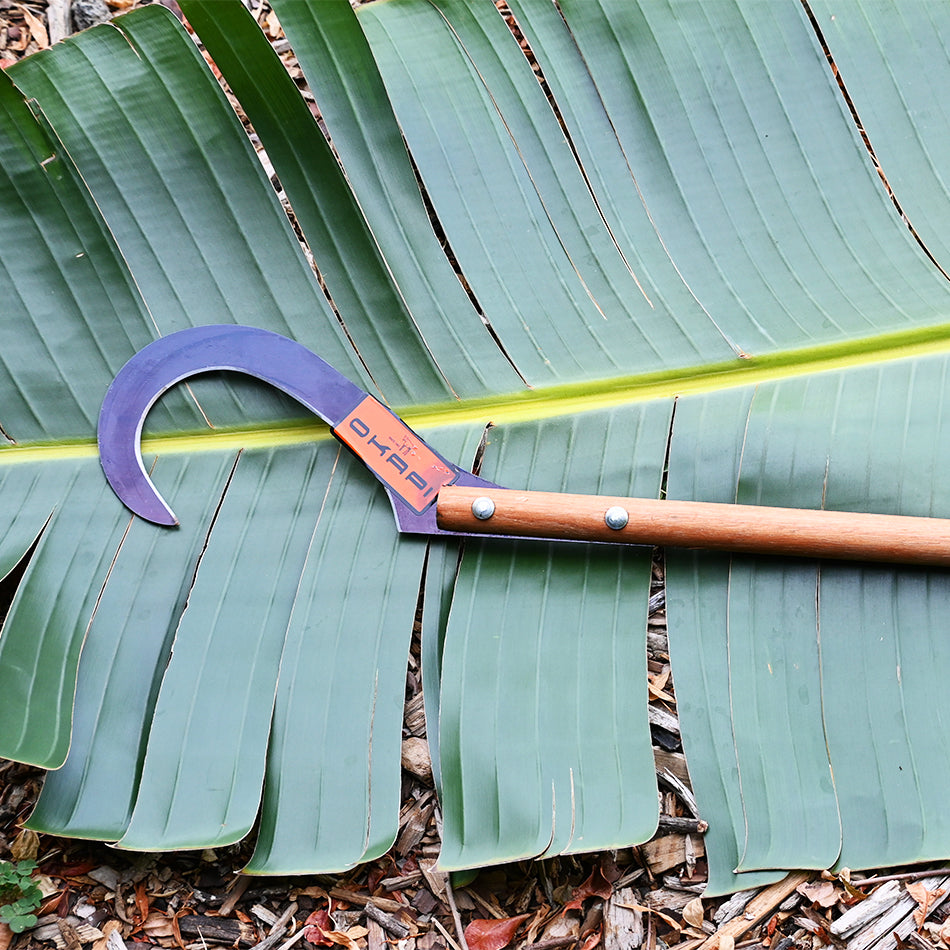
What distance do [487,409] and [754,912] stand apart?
0.82m

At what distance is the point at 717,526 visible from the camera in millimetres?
1091

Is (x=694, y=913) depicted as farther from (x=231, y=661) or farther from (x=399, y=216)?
(x=399, y=216)

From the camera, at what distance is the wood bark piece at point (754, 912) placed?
111 centimetres

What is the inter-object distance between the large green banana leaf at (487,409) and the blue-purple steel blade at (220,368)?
0.04 meters

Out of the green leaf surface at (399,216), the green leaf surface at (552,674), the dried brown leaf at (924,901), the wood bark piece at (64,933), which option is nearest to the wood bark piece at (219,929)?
the wood bark piece at (64,933)

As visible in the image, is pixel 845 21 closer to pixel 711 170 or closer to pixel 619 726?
pixel 711 170

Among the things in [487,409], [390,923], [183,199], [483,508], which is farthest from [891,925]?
[183,199]

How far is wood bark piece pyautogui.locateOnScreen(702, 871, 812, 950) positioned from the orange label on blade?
734 millimetres

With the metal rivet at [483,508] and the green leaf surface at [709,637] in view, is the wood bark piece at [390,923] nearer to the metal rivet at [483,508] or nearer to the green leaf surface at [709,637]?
the green leaf surface at [709,637]

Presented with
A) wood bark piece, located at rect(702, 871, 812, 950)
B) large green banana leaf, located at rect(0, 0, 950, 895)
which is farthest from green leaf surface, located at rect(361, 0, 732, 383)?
wood bark piece, located at rect(702, 871, 812, 950)

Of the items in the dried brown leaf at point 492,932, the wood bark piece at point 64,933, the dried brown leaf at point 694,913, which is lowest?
the wood bark piece at point 64,933

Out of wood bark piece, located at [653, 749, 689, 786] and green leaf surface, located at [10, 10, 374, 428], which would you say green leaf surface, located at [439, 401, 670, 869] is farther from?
green leaf surface, located at [10, 10, 374, 428]

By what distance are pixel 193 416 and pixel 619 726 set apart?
0.78m

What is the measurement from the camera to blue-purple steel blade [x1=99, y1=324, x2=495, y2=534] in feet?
3.81
